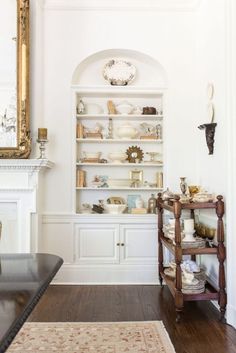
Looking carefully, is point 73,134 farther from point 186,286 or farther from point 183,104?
point 186,286

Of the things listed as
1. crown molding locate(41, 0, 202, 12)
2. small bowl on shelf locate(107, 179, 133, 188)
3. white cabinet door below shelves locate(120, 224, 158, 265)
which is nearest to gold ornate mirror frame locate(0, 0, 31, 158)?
crown molding locate(41, 0, 202, 12)

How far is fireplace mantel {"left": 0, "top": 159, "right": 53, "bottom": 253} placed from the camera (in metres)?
3.64

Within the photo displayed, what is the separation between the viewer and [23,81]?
12.1ft

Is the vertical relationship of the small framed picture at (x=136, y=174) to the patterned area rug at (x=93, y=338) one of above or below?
above

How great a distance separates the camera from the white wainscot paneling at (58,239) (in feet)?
12.8

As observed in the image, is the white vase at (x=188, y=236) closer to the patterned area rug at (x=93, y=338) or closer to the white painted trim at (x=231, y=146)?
the white painted trim at (x=231, y=146)

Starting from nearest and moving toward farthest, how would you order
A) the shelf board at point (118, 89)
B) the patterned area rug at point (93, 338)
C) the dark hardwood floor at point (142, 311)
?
the patterned area rug at point (93, 338) → the dark hardwood floor at point (142, 311) → the shelf board at point (118, 89)

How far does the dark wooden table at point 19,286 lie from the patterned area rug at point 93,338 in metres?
1.10

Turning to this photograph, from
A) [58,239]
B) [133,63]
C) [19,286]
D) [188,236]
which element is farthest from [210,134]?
[19,286]

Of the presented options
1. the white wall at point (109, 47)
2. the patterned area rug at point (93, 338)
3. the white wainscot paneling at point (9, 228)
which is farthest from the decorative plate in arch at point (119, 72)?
the patterned area rug at point (93, 338)

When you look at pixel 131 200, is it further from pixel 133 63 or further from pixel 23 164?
pixel 133 63

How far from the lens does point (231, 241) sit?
9.04 ft

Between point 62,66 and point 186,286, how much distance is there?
9.12 ft

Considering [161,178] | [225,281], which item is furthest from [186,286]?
[161,178]
